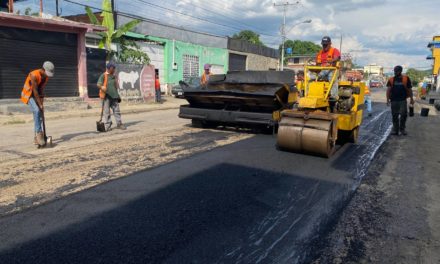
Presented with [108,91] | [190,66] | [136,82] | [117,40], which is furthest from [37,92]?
[190,66]

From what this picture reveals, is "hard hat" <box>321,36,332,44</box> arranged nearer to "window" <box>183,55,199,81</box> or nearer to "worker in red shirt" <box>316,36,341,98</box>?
"worker in red shirt" <box>316,36,341,98</box>

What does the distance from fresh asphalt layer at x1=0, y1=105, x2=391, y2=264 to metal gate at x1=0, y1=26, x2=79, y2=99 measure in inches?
430

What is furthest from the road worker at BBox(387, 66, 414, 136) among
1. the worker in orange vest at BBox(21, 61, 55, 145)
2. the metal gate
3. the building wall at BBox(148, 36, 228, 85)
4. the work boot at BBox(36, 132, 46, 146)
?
the building wall at BBox(148, 36, 228, 85)

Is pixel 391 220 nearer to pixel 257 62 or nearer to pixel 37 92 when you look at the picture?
pixel 37 92

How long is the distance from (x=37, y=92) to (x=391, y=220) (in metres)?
6.35

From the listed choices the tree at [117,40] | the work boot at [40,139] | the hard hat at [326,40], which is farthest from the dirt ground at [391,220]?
the tree at [117,40]

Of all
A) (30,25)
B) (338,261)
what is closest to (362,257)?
(338,261)

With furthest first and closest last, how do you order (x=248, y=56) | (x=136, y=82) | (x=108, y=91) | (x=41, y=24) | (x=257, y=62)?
(x=257, y=62) < (x=248, y=56) < (x=136, y=82) < (x=41, y=24) < (x=108, y=91)

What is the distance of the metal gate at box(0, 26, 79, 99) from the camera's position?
1361cm

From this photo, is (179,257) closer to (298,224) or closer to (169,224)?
(169,224)

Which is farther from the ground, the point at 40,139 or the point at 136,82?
the point at 136,82

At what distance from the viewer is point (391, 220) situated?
4.02 meters

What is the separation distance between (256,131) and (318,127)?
3.11m

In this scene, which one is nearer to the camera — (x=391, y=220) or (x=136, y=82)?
(x=391, y=220)
